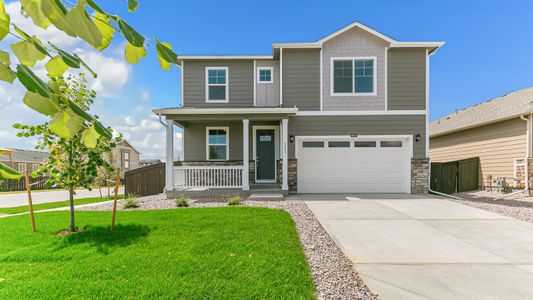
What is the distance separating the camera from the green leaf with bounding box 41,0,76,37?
0.70 metres

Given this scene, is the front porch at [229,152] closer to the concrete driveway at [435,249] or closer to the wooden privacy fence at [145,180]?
the wooden privacy fence at [145,180]

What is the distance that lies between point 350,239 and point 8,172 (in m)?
4.90

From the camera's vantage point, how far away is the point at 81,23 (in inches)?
29.2

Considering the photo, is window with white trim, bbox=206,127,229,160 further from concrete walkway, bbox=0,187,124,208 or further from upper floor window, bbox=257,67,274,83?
concrete walkway, bbox=0,187,124,208

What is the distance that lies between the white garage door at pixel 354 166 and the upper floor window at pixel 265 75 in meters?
3.19

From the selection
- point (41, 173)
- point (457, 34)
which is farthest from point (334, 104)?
point (41, 173)

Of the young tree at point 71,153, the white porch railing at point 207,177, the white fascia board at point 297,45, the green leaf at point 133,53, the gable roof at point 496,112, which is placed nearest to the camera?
the green leaf at point 133,53

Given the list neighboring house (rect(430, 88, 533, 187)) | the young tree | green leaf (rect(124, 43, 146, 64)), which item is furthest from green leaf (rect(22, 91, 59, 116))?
neighboring house (rect(430, 88, 533, 187))

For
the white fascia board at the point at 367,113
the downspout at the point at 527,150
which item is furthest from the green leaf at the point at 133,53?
the downspout at the point at 527,150

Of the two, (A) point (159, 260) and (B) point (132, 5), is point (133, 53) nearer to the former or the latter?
(B) point (132, 5)

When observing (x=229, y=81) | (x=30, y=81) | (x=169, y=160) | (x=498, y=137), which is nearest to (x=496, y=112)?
(x=498, y=137)

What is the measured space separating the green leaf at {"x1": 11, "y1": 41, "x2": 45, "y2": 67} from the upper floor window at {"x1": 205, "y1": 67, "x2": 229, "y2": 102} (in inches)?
441

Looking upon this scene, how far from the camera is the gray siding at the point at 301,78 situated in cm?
1077

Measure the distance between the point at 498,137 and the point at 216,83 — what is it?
12699 millimetres
